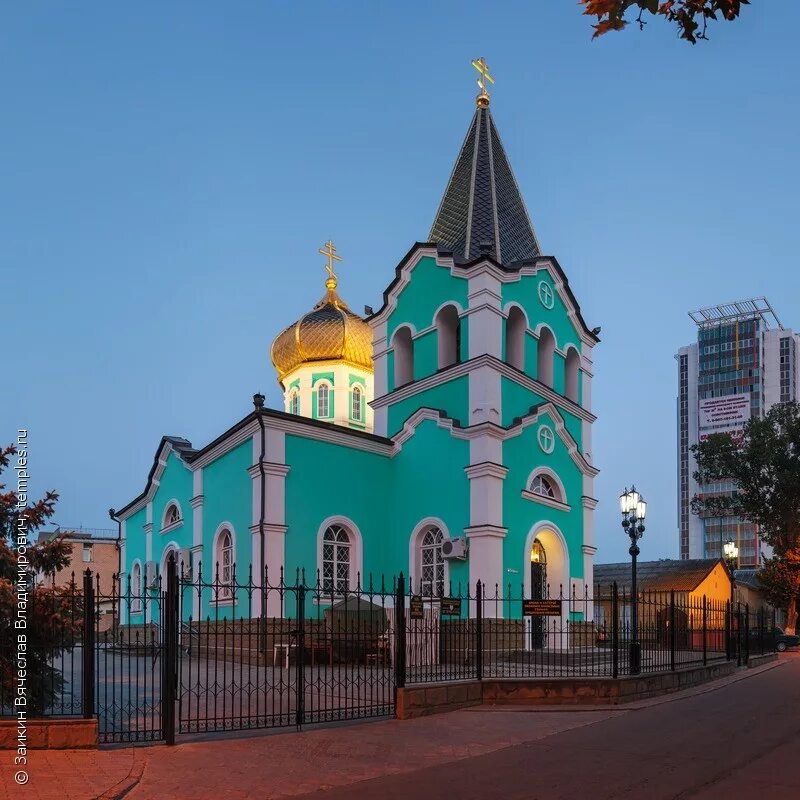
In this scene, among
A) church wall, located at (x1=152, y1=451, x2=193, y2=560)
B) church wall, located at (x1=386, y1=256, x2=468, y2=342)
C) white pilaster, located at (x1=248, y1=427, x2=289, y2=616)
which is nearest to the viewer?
white pilaster, located at (x1=248, y1=427, x2=289, y2=616)

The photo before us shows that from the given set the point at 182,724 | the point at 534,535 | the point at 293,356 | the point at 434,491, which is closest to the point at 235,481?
the point at 434,491

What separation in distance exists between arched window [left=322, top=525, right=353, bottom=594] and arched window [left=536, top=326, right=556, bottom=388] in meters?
7.17

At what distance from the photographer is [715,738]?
10859 mm

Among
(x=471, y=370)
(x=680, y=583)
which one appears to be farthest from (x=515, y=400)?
(x=680, y=583)

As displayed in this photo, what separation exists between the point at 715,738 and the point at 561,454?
1495 centimetres

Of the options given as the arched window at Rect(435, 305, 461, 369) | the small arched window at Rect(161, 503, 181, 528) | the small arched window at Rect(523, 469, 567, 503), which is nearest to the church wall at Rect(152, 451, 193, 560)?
the small arched window at Rect(161, 503, 181, 528)

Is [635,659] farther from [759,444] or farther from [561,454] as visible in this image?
[759,444]

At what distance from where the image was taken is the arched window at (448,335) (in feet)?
81.9

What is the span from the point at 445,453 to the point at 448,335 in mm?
3568

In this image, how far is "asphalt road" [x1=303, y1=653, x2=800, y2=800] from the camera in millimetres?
8023

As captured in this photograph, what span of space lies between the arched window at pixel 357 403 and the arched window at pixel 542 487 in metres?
9.45

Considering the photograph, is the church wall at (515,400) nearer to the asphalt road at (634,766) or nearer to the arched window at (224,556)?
the arched window at (224,556)

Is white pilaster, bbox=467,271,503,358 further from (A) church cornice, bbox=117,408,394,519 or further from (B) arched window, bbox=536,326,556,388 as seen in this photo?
(A) church cornice, bbox=117,408,394,519

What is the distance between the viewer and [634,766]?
915cm
